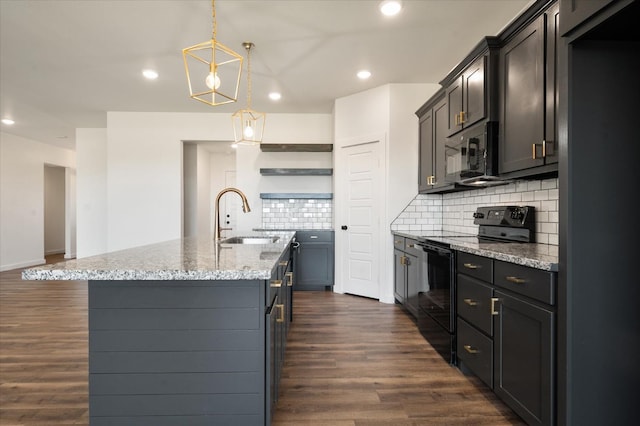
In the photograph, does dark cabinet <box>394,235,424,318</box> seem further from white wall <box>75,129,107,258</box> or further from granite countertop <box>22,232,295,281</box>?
white wall <box>75,129,107,258</box>

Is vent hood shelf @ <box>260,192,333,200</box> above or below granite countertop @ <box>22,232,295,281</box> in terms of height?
above

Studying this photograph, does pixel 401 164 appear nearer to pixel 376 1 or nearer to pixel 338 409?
pixel 376 1

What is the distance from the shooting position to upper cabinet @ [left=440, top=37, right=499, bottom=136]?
7.91ft

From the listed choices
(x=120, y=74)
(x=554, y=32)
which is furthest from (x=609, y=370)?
(x=120, y=74)

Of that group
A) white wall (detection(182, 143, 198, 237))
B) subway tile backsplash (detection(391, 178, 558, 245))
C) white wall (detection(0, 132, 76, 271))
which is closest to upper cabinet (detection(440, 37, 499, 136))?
subway tile backsplash (detection(391, 178, 558, 245))

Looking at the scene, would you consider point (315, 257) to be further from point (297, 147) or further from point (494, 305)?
point (494, 305)

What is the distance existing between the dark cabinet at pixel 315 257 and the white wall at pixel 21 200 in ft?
19.8

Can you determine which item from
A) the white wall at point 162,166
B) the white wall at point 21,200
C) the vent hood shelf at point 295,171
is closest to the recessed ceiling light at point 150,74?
the white wall at point 162,166

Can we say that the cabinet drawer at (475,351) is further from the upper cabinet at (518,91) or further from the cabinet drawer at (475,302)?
the upper cabinet at (518,91)

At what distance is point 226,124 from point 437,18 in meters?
3.73

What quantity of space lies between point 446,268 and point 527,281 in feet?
2.85

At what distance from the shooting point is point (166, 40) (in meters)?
3.18

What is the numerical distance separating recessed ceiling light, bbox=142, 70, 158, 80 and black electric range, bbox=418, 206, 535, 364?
3.58m

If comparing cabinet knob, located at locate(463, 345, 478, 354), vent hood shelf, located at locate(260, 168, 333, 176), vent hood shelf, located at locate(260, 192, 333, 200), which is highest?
vent hood shelf, located at locate(260, 168, 333, 176)
